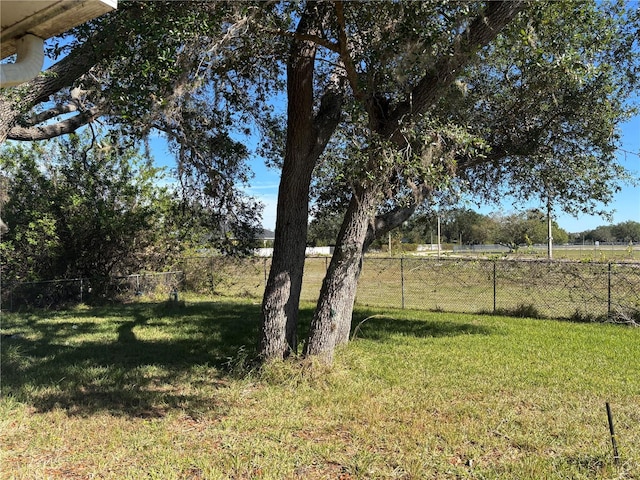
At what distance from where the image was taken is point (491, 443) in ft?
13.2

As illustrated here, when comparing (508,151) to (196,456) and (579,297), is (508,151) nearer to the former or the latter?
(579,297)

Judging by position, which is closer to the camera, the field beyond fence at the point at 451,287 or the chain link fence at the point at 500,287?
the chain link fence at the point at 500,287

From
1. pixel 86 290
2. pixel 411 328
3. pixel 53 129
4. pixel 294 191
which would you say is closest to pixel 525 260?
pixel 411 328

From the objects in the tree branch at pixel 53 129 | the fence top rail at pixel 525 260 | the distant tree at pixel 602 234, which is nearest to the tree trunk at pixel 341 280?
the tree branch at pixel 53 129

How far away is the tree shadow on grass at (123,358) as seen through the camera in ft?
17.3

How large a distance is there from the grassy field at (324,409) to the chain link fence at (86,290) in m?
5.48

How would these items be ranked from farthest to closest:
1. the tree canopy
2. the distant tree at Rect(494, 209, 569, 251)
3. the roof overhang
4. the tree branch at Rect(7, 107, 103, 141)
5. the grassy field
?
the distant tree at Rect(494, 209, 569, 251) < the tree branch at Rect(7, 107, 103, 141) < the tree canopy < the grassy field < the roof overhang

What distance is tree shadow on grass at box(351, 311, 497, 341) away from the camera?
29.9ft

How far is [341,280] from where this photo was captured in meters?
6.31

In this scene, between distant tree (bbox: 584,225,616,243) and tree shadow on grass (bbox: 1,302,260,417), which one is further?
distant tree (bbox: 584,225,616,243)

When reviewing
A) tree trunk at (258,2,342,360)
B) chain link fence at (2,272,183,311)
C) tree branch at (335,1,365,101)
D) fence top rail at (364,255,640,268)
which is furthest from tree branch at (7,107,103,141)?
fence top rail at (364,255,640,268)

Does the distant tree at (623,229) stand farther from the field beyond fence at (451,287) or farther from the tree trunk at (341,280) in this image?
the tree trunk at (341,280)

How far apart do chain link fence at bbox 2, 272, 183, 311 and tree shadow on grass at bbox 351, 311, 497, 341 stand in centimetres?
822

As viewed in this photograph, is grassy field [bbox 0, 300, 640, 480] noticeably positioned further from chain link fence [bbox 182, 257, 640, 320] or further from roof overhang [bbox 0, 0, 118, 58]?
roof overhang [bbox 0, 0, 118, 58]
